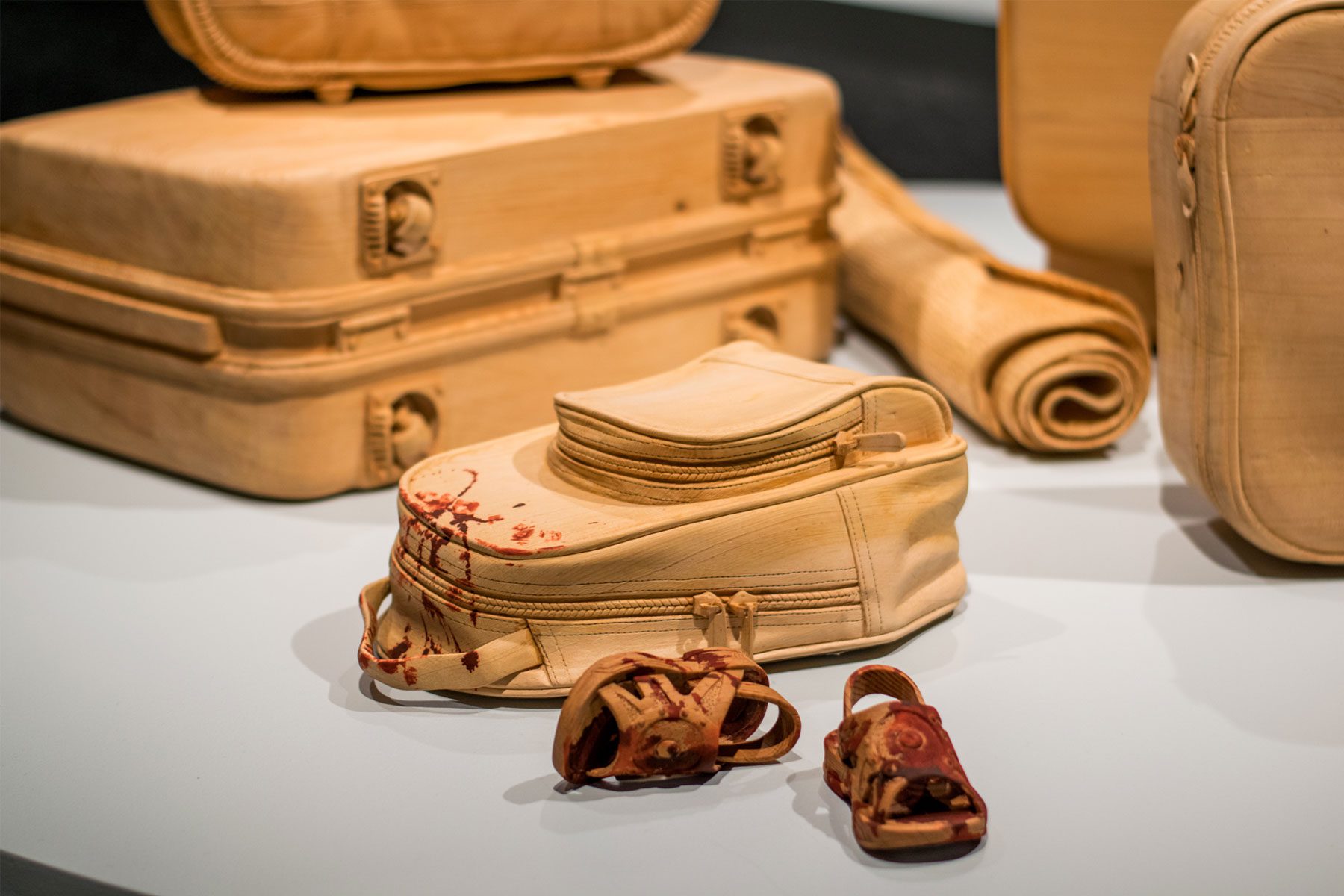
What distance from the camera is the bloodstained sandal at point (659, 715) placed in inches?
52.6

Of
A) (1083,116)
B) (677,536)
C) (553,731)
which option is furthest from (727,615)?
(1083,116)

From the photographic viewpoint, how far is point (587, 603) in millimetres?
1482

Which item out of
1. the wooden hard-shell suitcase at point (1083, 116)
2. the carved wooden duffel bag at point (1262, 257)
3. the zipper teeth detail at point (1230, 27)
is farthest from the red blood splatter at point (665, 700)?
the wooden hard-shell suitcase at point (1083, 116)

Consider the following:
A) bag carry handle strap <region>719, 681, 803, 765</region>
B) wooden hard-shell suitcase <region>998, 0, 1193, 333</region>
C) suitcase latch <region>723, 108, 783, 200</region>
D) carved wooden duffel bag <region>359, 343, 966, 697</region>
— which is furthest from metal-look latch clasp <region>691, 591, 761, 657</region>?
wooden hard-shell suitcase <region>998, 0, 1193, 333</region>

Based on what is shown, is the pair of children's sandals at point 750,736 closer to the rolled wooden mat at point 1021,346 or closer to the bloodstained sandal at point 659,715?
the bloodstained sandal at point 659,715

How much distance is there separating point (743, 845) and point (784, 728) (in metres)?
0.16

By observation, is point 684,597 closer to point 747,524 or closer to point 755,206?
point 747,524

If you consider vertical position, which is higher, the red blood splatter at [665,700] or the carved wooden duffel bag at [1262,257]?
the carved wooden duffel bag at [1262,257]

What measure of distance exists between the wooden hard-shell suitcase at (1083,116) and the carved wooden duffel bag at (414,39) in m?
0.52

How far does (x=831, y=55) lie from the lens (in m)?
4.01

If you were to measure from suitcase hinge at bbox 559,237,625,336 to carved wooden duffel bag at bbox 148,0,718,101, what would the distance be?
36 centimetres

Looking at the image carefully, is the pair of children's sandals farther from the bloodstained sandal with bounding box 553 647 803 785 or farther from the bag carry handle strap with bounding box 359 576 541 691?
the bag carry handle strap with bounding box 359 576 541 691

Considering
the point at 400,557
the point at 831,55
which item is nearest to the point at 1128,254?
the point at 400,557

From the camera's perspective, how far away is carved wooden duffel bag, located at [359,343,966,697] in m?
1.47
